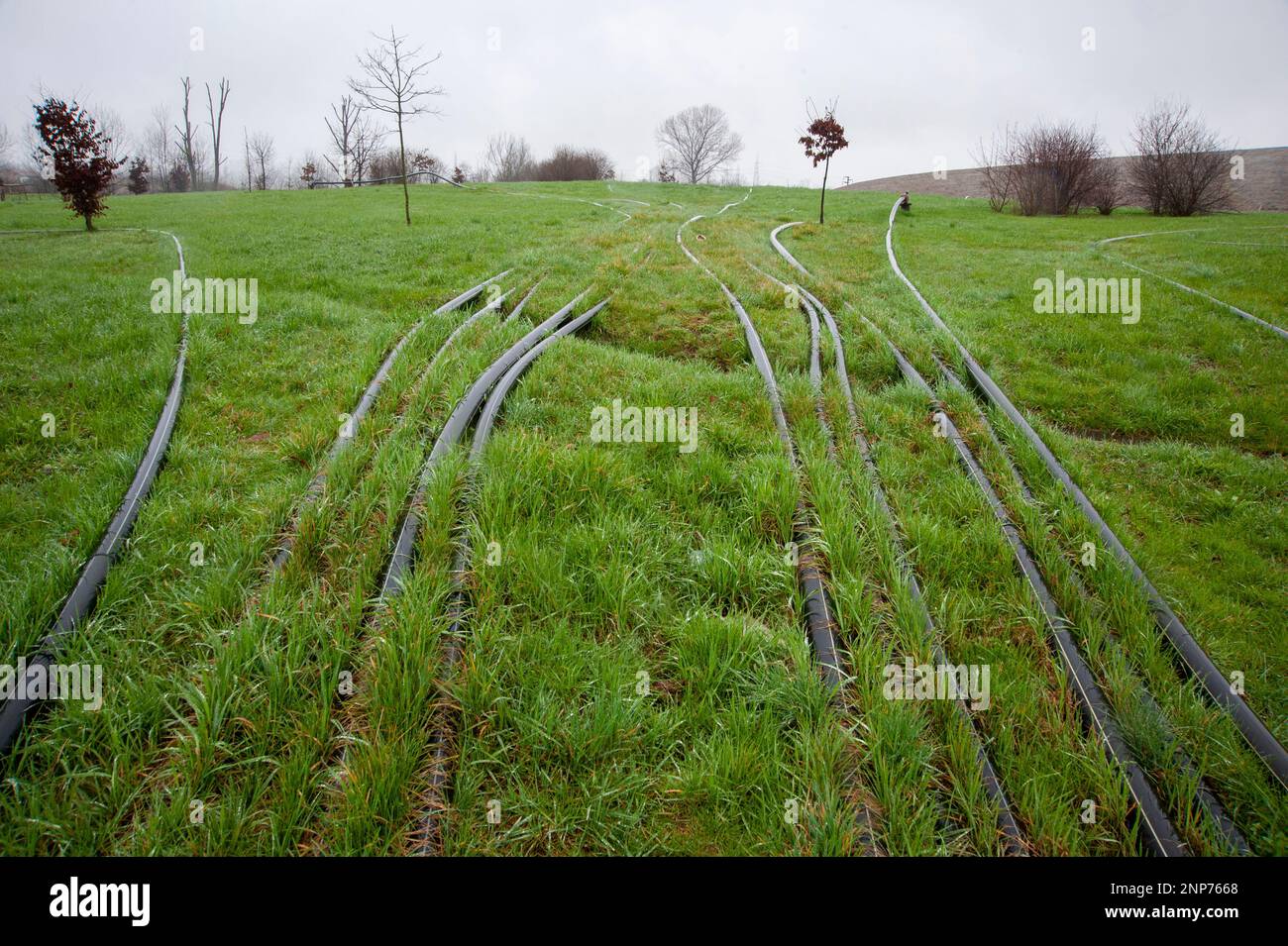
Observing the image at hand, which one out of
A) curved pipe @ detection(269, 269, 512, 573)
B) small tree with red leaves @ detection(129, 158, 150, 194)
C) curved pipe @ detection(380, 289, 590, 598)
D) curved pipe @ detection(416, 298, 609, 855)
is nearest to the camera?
curved pipe @ detection(416, 298, 609, 855)

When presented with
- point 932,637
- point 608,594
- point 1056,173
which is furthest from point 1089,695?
point 1056,173

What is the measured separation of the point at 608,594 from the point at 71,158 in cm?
2274

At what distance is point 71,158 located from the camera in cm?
1506

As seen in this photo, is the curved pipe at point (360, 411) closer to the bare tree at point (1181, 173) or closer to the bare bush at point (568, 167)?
the bare tree at point (1181, 173)

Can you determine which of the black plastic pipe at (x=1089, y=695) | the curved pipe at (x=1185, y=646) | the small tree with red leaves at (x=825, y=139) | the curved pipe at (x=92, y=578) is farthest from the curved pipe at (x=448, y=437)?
the small tree with red leaves at (x=825, y=139)

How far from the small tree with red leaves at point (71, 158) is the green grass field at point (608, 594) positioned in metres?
14.8

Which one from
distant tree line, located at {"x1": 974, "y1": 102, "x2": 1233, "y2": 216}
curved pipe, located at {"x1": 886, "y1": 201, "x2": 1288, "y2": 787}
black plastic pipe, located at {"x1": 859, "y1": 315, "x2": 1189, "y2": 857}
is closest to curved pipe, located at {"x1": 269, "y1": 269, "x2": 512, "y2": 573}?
black plastic pipe, located at {"x1": 859, "y1": 315, "x2": 1189, "y2": 857}

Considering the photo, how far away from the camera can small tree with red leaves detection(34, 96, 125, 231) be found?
49.1ft

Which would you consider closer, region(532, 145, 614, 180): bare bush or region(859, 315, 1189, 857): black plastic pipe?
region(859, 315, 1189, 857): black plastic pipe

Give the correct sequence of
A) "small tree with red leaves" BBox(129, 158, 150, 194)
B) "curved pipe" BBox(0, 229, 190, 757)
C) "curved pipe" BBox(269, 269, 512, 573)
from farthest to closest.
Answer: "small tree with red leaves" BBox(129, 158, 150, 194) < "curved pipe" BBox(269, 269, 512, 573) < "curved pipe" BBox(0, 229, 190, 757)

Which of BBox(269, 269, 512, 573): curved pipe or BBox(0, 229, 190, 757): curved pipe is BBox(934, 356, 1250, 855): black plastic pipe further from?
BBox(0, 229, 190, 757): curved pipe

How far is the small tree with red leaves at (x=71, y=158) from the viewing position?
15.0 metres

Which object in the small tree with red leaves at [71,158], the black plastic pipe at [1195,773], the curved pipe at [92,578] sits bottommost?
the black plastic pipe at [1195,773]

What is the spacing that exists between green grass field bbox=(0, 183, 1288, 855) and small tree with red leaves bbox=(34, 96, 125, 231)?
48.6ft
